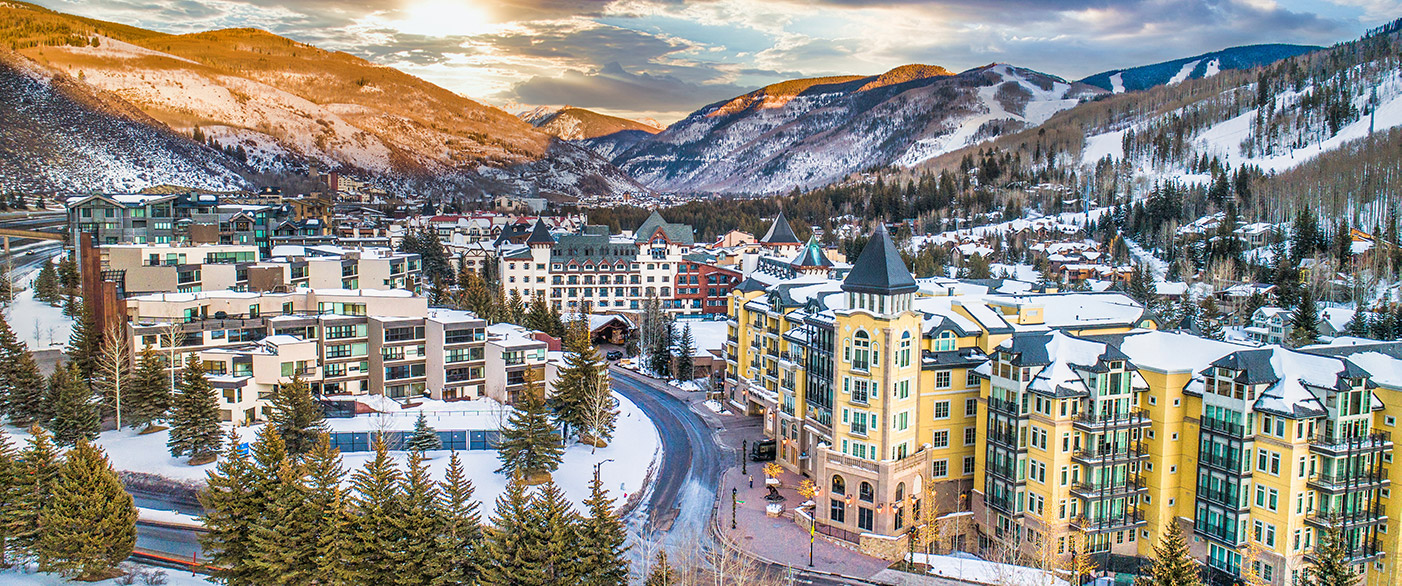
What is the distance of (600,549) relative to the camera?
34.5 meters

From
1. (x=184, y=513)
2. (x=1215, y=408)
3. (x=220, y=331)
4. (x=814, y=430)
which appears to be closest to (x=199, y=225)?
(x=220, y=331)

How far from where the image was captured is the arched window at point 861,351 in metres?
46.8

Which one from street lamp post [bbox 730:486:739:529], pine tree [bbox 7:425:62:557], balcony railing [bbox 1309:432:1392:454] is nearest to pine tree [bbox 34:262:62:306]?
pine tree [bbox 7:425:62:557]

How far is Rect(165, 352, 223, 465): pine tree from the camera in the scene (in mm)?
52219

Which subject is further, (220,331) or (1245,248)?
(1245,248)

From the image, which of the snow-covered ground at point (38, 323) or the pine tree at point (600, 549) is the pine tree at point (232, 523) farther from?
the snow-covered ground at point (38, 323)

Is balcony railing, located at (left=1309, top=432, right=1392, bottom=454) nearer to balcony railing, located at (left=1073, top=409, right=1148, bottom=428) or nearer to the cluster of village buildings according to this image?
the cluster of village buildings

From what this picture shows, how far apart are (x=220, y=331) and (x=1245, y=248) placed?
144295 mm

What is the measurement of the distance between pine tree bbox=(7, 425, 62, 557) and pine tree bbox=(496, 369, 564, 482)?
21730 millimetres

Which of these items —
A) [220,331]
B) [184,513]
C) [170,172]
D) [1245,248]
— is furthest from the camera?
[170,172]

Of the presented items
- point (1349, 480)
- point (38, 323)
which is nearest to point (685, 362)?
point (1349, 480)

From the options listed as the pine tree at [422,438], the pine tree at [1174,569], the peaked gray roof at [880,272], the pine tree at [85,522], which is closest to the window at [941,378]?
the peaked gray roof at [880,272]

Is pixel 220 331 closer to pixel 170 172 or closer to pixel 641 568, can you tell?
pixel 641 568

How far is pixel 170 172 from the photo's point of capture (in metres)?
199
